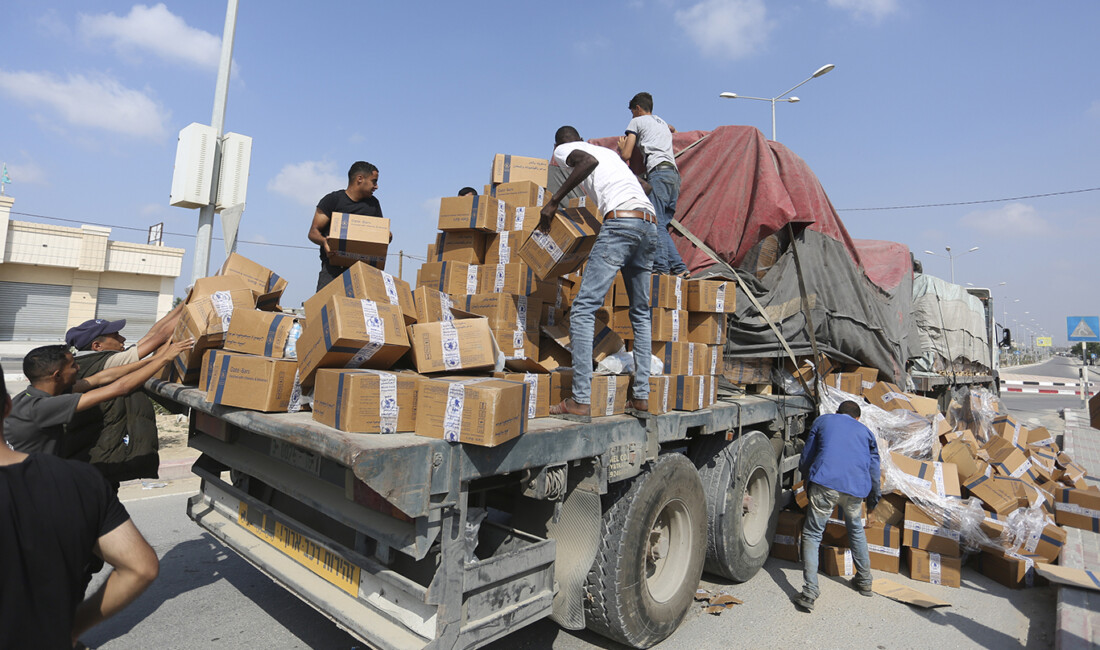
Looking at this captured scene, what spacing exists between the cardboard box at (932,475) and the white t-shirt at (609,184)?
375 centimetres

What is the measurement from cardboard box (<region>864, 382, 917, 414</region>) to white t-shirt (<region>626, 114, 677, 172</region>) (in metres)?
3.62

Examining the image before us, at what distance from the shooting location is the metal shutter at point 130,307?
24.5m

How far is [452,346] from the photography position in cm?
300

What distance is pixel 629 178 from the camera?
3.80 m

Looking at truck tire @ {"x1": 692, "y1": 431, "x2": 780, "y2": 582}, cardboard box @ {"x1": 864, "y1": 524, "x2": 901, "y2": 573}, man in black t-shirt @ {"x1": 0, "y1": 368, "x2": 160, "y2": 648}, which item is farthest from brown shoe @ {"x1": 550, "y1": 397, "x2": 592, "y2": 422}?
cardboard box @ {"x1": 864, "y1": 524, "x2": 901, "y2": 573}

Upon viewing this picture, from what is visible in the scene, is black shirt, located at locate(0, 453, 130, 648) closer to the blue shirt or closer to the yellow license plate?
the yellow license plate

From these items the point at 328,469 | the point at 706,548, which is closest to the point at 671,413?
the point at 706,548

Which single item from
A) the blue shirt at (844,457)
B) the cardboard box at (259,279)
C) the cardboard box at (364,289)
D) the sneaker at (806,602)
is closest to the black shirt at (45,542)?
the cardboard box at (364,289)

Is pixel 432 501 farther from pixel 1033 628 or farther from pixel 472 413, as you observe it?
pixel 1033 628

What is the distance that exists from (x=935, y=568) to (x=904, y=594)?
0.68 meters

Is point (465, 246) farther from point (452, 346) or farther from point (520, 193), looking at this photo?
point (452, 346)

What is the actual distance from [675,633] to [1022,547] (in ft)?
12.5

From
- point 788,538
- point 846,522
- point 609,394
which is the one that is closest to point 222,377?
point 609,394

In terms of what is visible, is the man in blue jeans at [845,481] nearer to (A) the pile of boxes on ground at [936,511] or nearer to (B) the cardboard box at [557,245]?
(A) the pile of boxes on ground at [936,511]
